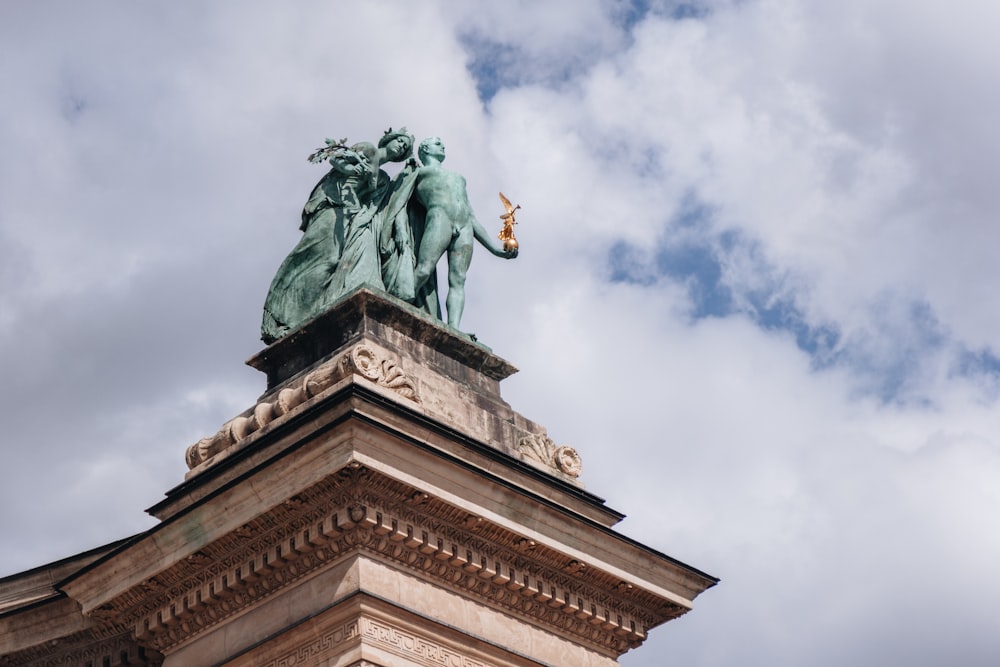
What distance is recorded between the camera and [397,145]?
2561cm

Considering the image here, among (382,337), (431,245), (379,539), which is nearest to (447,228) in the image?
(431,245)

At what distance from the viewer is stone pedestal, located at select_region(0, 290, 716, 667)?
20.2 metres

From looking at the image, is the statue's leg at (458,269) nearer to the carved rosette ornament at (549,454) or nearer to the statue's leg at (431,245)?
the statue's leg at (431,245)

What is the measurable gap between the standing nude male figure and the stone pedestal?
49.7 inches

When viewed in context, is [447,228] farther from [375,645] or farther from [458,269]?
[375,645]

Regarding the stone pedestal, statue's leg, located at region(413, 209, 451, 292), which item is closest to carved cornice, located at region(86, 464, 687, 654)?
the stone pedestal

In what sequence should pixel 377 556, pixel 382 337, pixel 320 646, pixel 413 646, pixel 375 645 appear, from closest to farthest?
pixel 375 645, pixel 320 646, pixel 413 646, pixel 377 556, pixel 382 337

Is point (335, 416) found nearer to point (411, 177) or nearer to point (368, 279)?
point (368, 279)

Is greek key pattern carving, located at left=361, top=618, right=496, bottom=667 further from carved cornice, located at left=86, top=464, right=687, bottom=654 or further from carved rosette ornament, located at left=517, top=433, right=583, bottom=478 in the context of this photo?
carved rosette ornament, located at left=517, top=433, right=583, bottom=478

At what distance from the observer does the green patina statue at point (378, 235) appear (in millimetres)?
24328

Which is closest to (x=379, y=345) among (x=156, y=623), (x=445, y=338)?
(x=445, y=338)

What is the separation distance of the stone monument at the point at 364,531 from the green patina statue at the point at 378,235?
0.12 feet

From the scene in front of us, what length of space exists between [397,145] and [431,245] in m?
1.74

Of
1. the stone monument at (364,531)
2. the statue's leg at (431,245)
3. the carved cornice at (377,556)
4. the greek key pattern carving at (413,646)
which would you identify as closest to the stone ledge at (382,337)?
the stone monument at (364,531)
